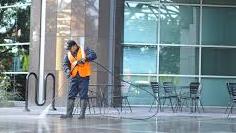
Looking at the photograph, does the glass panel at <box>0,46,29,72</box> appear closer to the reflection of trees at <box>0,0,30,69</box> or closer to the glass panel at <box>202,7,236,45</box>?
the reflection of trees at <box>0,0,30,69</box>

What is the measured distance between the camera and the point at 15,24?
22.7 metres

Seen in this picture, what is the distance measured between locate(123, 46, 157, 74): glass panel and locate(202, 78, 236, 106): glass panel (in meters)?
2.11

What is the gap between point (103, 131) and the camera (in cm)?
1038

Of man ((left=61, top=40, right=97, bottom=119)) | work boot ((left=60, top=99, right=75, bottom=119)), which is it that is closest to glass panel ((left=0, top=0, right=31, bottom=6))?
man ((left=61, top=40, right=97, bottom=119))

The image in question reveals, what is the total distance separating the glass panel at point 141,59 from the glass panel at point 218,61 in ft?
6.43

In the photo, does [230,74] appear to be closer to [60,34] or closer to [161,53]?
[161,53]

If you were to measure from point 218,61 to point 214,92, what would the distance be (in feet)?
3.91

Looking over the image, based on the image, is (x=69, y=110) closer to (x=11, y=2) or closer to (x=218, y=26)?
(x=218, y=26)

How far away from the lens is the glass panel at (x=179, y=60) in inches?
859

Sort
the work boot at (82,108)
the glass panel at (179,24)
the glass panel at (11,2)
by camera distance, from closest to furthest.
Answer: the work boot at (82,108)
the glass panel at (179,24)
the glass panel at (11,2)

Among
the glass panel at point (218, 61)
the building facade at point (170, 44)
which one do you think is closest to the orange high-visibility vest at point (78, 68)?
the building facade at point (170, 44)

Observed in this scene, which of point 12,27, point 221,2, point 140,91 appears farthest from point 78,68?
point 221,2

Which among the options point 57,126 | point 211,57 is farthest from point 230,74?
point 57,126

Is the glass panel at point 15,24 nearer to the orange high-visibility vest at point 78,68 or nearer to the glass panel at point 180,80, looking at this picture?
the glass panel at point 180,80
